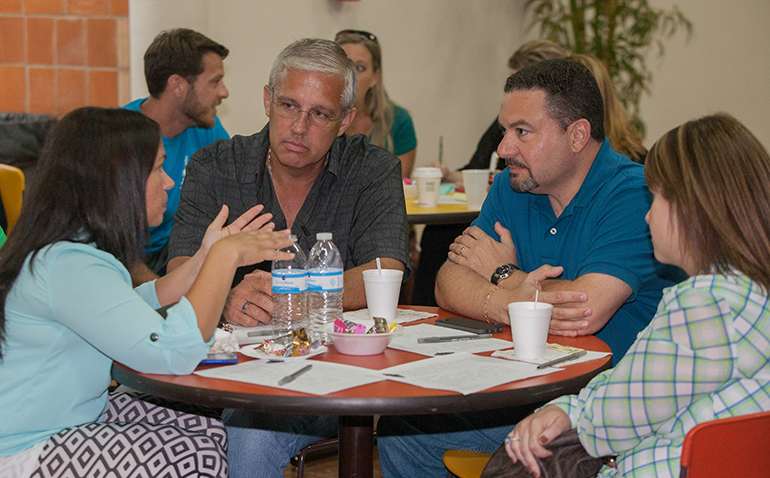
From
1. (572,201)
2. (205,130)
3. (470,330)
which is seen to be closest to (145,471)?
(470,330)

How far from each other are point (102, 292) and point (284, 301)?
1.64 feet

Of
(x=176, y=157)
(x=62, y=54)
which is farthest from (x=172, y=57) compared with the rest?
(x=62, y=54)

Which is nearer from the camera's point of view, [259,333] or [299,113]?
[259,333]

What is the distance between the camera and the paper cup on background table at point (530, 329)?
141 centimetres

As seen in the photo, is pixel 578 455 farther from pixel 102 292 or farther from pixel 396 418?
pixel 102 292

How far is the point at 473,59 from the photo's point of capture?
5.81 metres

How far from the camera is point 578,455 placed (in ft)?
4.21

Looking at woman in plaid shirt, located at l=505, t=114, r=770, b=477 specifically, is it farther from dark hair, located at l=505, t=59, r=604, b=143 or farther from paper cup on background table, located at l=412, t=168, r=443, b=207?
paper cup on background table, located at l=412, t=168, r=443, b=207

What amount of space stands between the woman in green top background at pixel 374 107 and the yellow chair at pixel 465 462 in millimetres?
2566

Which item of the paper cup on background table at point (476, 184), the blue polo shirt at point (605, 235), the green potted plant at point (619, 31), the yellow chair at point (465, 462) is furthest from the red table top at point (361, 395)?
the green potted plant at point (619, 31)

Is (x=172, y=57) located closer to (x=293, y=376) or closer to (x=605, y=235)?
(x=605, y=235)

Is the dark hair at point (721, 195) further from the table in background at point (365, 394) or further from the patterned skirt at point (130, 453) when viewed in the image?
the patterned skirt at point (130, 453)

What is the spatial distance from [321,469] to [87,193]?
Answer: 167 centimetres

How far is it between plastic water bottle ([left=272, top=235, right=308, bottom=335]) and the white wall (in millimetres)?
2642
